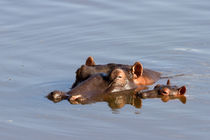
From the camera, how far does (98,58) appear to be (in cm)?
1612

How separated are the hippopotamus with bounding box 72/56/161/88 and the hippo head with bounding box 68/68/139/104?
111mm

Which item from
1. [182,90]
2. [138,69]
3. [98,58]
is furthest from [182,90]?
[98,58]

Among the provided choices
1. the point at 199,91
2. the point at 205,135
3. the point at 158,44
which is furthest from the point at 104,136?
the point at 158,44

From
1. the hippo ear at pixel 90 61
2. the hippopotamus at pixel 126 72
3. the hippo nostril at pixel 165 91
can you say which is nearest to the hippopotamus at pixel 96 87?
the hippopotamus at pixel 126 72

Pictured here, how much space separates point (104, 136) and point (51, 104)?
2.23 meters

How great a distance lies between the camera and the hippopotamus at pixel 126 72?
44.0ft

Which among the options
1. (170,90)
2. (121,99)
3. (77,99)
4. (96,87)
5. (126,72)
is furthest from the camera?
(126,72)

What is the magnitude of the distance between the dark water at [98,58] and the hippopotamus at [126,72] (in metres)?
0.39

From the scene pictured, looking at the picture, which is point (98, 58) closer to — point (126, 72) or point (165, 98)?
point (126, 72)

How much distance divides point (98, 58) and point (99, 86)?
3037 millimetres

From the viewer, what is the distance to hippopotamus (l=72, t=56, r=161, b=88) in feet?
44.0

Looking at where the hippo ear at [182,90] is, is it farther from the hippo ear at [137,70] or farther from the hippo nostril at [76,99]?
the hippo nostril at [76,99]

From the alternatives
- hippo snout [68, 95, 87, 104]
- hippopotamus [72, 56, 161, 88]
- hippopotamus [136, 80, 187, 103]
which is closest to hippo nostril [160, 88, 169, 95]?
hippopotamus [136, 80, 187, 103]

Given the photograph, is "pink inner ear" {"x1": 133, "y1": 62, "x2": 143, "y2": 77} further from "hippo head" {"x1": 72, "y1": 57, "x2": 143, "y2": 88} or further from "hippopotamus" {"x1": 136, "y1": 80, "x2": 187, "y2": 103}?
"hippopotamus" {"x1": 136, "y1": 80, "x2": 187, "y2": 103}
